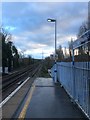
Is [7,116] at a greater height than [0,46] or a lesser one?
lesser

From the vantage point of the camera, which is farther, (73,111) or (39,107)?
(39,107)

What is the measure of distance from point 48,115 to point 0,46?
66727mm

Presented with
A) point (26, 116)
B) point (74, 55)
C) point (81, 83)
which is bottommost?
point (26, 116)

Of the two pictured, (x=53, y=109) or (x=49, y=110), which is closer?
(x=49, y=110)

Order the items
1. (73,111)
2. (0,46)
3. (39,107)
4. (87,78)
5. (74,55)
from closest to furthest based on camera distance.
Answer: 1. (87,78)
2. (73,111)
3. (39,107)
4. (74,55)
5. (0,46)

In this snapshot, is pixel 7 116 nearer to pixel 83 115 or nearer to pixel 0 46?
pixel 83 115

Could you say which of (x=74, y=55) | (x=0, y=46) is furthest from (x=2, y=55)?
(x=74, y=55)

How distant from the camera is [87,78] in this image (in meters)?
10.6

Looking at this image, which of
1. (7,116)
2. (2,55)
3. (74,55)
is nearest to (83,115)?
(7,116)

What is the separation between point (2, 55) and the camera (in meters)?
83.1

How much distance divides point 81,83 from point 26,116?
208cm

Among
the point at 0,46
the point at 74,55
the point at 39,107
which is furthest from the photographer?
the point at 0,46

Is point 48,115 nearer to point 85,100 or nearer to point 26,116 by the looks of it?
point 26,116

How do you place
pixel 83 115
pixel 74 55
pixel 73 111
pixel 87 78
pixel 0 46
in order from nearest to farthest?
pixel 87 78 → pixel 83 115 → pixel 73 111 → pixel 74 55 → pixel 0 46
